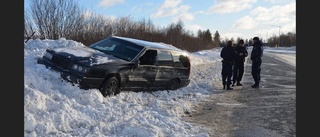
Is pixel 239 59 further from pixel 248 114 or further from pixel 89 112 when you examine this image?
pixel 89 112

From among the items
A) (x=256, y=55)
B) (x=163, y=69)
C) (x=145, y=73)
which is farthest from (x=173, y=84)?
(x=256, y=55)

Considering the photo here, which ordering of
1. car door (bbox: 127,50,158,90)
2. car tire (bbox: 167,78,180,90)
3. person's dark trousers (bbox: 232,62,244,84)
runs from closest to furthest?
car door (bbox: 127,50,158,90)
car tire (bbox: 167,78,180,90)
person's dark trousers (bbox: 232,62,244,84)

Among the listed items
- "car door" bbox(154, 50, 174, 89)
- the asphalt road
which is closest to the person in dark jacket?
the asphalt road

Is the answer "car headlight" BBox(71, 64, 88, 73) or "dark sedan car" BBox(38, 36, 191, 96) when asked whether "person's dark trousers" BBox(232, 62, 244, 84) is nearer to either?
"dark sedan car" BBox(38, 36, 191, 96)

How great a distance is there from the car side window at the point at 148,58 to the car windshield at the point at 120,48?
226 millimetres

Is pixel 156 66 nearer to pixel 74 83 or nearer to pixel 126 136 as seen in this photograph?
pixel 74 83

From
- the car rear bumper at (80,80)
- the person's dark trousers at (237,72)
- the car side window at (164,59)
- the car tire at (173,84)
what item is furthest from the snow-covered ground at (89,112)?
the person's dark trousers at (237,72)

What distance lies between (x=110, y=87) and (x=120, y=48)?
168 cm

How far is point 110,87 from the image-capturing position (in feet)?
29.2

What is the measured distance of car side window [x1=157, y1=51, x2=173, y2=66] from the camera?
1087 cm

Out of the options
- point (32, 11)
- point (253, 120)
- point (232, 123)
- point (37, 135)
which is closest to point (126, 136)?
point (37, 135)

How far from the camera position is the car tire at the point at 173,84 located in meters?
11.4

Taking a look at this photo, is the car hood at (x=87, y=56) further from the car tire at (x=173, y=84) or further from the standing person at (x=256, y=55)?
the standing person at (x=256, y=55)
